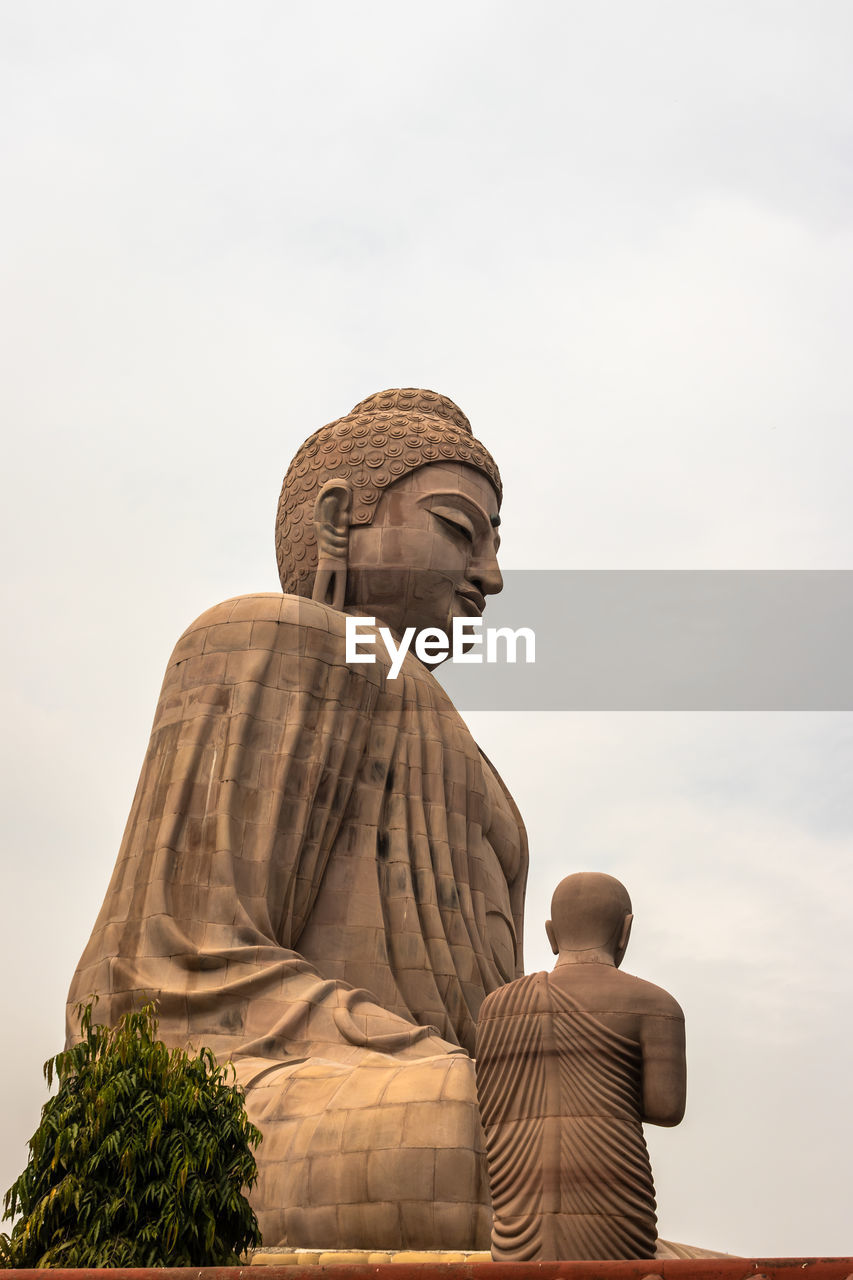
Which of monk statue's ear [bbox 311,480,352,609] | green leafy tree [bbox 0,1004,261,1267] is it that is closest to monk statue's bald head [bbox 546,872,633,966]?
green leafy tree [bbox 0,1004,261,1267]

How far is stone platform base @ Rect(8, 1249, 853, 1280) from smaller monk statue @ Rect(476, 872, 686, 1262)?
83 cm

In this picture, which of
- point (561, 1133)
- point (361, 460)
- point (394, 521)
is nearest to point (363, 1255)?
A: point (561, 1133)

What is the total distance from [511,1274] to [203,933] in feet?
16.4

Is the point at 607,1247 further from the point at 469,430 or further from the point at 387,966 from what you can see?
the point at 469,430

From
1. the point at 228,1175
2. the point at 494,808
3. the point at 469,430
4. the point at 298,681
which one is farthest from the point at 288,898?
the point at 469,430

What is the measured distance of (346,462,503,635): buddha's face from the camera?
12.9m

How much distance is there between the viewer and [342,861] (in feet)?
37.2

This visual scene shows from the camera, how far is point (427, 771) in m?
12.0

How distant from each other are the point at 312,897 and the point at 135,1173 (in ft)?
12.3

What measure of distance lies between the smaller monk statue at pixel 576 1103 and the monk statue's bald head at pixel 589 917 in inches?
2.5

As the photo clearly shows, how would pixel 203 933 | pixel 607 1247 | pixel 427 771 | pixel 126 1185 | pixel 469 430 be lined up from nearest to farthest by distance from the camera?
pixel 607 1247, pixel 126 1185, pixel 203 933, pixel 427 771, pixel 469 430

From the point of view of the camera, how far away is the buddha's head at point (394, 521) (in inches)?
507

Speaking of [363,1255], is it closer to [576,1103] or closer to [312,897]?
[576,1103]

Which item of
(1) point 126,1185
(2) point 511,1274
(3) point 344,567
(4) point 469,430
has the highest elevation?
(4) point 469,430
